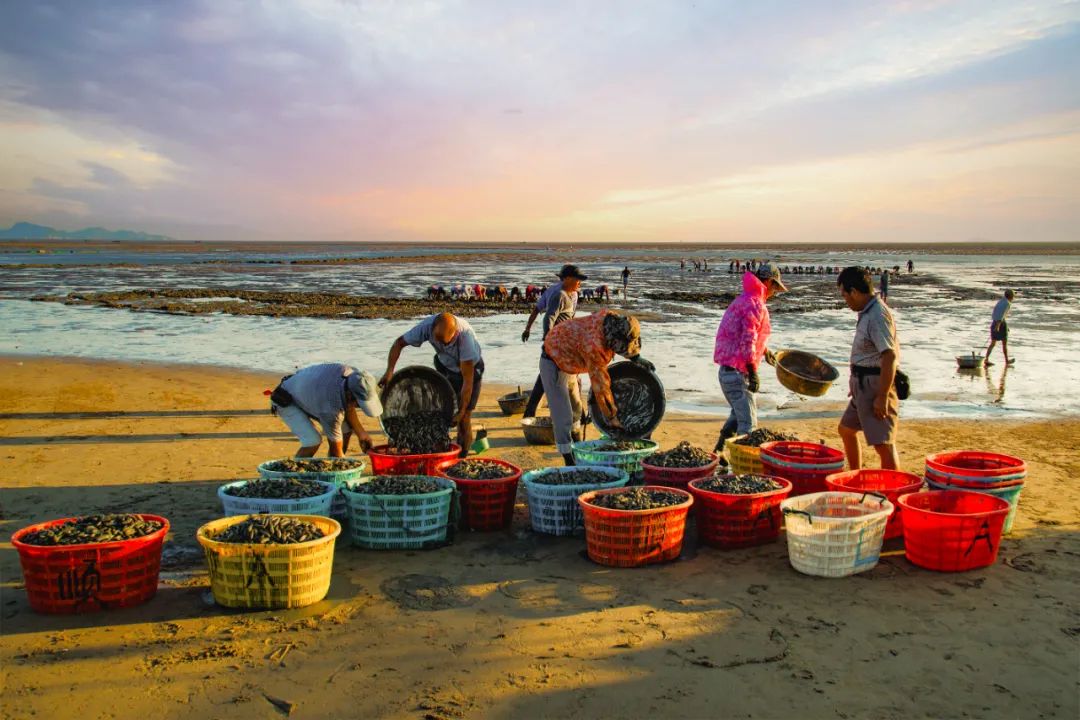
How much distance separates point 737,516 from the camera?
5.31 meters

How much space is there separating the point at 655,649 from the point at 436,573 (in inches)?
63.3

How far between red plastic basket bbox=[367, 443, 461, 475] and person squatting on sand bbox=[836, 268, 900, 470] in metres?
3.21

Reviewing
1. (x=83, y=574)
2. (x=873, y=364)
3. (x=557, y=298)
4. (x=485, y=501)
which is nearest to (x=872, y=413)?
(x=873, y=364)

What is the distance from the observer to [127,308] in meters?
23.0

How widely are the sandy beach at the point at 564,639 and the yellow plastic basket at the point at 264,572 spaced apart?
0.10 metres

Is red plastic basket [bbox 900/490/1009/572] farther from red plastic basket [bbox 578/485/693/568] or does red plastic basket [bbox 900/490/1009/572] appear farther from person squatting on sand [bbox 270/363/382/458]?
person squatting on sand [bbox 270/363/382/458]

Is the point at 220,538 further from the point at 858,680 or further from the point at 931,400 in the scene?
the point at 931,400

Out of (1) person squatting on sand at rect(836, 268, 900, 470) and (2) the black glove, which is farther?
(2) the black glove

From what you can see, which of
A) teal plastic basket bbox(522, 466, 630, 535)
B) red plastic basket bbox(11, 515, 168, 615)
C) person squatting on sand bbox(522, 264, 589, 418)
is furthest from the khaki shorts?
red plastic basket bbox(11, 515, 168, 615)

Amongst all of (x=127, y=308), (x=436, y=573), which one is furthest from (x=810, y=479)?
(x=127, y=308)

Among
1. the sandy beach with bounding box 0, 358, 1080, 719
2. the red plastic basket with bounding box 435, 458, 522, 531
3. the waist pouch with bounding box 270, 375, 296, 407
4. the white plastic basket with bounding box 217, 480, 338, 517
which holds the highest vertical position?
the waist pouch with bounding box 270, 375, 296, 407

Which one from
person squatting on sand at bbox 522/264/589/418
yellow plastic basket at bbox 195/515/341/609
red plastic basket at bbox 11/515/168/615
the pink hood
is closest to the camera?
red plastic basket at bbox 11/515/168/615

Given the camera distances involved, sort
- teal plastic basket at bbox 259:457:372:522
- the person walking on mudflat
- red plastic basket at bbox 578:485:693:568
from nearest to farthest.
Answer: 1. red plastic basket at bbox 578:485:693:568
2. teal plastic basket at bbox 259:457:372:522
3. the person walking on mudflat

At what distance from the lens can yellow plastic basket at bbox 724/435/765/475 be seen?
6.32m
